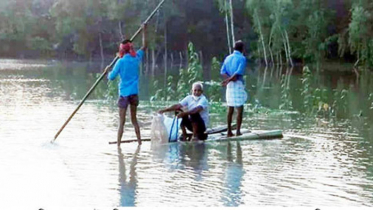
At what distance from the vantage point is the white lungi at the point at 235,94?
11.8 meters

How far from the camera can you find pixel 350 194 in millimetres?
7773

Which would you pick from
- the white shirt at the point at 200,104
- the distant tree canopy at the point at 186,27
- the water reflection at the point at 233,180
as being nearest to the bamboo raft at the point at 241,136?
the white shirt at the point at 200,104

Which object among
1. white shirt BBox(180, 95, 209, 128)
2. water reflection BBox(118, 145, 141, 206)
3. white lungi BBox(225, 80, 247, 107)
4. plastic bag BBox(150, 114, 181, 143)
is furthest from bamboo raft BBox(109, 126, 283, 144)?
water reflection BBox(118, 145, 141, 206)

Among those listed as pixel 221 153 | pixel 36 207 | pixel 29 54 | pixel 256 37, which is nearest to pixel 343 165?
pixel 221 153

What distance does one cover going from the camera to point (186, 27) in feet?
224

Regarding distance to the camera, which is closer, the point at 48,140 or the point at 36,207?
the point at 36,207

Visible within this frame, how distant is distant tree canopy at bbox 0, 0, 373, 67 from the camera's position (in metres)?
54.8

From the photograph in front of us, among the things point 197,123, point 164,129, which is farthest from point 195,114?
point 164,129

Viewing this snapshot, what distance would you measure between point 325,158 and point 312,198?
268cm

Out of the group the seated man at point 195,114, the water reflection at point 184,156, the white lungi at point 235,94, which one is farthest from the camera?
the white lungi at point 235,94

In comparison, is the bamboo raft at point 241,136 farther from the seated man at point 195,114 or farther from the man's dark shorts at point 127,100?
the man's dark shorts at point 127,100

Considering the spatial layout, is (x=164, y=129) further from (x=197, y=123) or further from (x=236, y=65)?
(x=236, y=65)

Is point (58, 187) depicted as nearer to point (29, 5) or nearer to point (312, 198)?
point (312, 198)

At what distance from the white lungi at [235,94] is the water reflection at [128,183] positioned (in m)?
2.25
